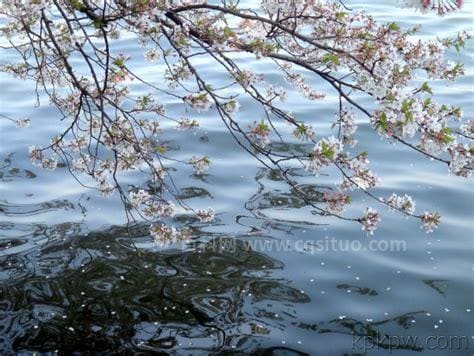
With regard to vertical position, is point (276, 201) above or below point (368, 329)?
above

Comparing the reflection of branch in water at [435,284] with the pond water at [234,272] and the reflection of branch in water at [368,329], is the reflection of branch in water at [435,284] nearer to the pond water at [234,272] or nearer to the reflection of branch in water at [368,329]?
the pond water at [234,272]

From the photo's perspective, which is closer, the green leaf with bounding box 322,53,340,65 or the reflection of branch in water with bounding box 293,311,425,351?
the green leaf with bounding box 322,53,340,65

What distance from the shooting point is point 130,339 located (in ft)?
16.5

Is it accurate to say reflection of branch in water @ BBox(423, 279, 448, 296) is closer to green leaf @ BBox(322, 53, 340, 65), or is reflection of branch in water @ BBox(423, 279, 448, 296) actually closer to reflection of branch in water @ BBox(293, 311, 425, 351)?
reflection of branch in water @ BBox(293, 311, 425, 351)

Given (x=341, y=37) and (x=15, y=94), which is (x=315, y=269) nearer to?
(x=341, y=37)

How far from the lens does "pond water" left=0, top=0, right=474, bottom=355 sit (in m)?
5.10

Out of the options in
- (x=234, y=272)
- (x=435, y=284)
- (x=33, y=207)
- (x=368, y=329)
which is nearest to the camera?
(x=368, y=329)

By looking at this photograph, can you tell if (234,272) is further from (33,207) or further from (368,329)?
(33,207)

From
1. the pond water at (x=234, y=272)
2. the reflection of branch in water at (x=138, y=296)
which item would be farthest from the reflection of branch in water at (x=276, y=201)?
the reflection of branch in water at (x=138, y=296)

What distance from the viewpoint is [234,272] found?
19.6ft

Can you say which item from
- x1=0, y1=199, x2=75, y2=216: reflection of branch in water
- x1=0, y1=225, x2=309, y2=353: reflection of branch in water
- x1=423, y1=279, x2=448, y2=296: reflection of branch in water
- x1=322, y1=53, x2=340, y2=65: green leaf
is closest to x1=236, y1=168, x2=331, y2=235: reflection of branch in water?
x1=0, y1=225, x2=309, y2=353: reflection of branch in water

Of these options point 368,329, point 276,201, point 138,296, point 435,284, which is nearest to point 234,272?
point 138,296

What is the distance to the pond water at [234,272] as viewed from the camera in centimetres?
510

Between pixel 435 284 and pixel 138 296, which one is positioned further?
pixel 435 284
